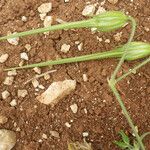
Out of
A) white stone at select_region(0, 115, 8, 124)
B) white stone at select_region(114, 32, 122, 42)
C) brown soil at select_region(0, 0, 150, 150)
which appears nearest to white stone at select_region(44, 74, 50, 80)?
brown soil at select_region(0, 0, 150, 150)

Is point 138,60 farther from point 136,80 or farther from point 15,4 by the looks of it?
point 15,4

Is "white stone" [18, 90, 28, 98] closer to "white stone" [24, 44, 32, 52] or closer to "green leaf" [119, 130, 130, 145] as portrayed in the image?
"white stone" [24, 44, 32, 52]

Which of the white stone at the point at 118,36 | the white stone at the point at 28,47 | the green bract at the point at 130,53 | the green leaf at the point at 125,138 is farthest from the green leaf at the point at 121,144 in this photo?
the white stone at the point at 28,47

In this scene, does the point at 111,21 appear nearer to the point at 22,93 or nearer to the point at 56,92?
the point at 56,92

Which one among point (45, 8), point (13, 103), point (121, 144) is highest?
point (45, 8)

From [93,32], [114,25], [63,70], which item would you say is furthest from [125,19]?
[63,70]

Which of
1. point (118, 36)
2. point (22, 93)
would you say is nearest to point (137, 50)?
point (118, 36)
